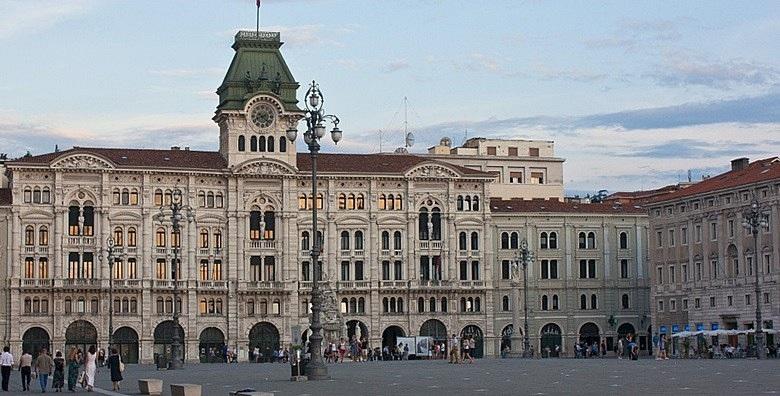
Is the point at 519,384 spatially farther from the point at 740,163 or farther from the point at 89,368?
the point at 740,163

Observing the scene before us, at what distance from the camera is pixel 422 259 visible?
4392 inches

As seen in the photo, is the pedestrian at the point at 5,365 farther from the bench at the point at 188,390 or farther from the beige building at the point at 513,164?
the beige building at the point at 513,164

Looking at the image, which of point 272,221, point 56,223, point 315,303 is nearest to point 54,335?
point 56,223

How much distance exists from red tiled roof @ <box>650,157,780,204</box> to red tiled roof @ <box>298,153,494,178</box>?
16.2m

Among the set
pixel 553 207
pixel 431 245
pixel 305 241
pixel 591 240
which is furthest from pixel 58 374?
pixel 591 240

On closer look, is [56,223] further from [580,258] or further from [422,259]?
[580,258]

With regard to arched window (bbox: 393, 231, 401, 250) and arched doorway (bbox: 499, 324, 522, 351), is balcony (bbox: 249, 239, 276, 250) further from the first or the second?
arched doorway (bbox: 499, 324, 522, 351)

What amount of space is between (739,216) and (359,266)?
29301 millimetres

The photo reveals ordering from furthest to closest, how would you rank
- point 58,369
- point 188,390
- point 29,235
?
point 29,235, point 58,369, point 188,390

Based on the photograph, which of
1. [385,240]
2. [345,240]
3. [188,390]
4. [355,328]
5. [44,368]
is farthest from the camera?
[385,240]

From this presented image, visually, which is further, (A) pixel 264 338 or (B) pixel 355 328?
(B) pixel 355 328

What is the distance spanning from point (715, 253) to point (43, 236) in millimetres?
46038

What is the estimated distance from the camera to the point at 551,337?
116 metres

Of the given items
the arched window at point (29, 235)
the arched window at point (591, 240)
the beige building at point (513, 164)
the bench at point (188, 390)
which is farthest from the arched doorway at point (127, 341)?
the bench at point (188, 390)
